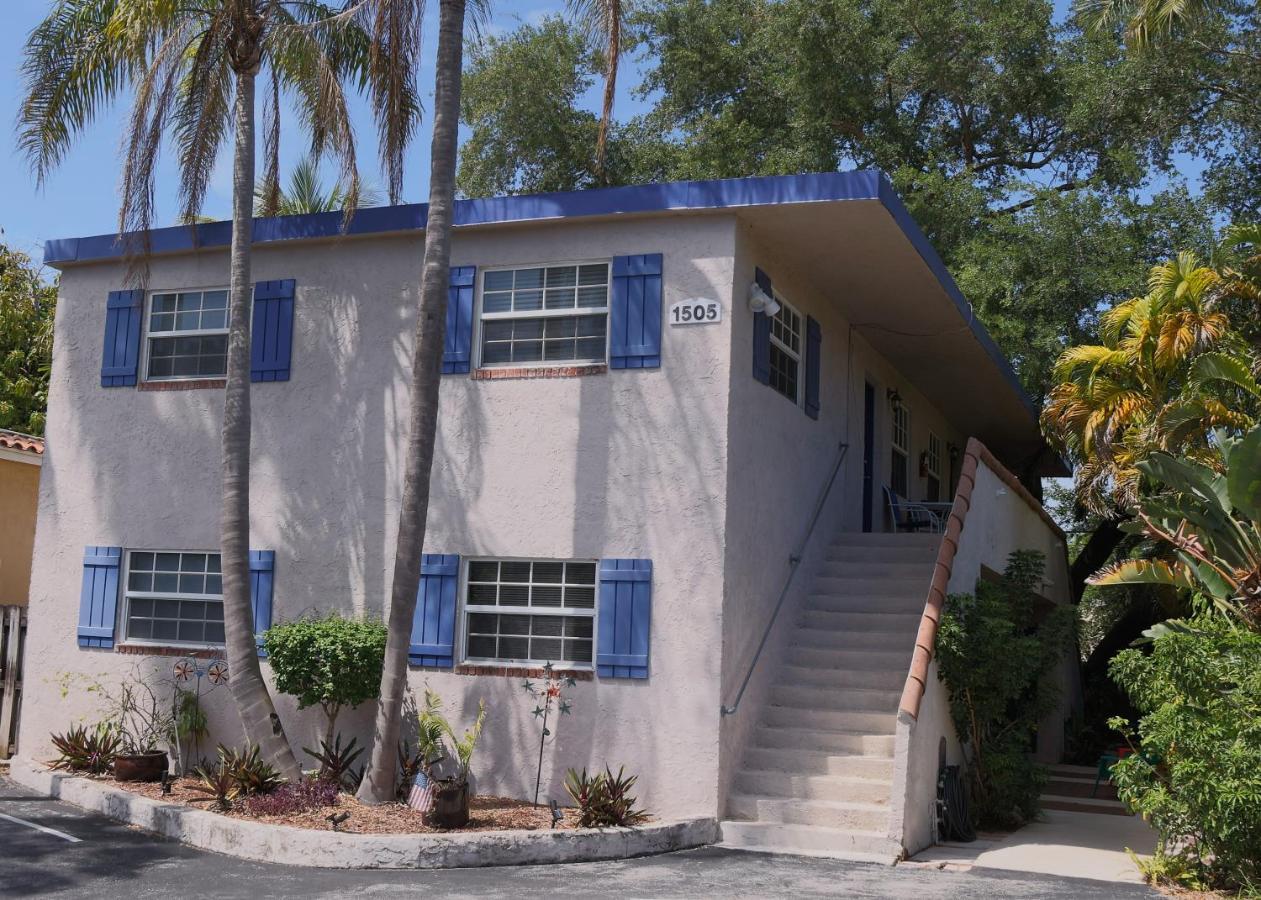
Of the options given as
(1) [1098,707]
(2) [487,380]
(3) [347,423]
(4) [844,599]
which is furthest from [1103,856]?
(1) [1098,707]

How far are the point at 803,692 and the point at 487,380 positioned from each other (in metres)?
4.21

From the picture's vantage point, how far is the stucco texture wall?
10766 millimetres

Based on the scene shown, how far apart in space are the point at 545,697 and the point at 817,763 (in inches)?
96.8

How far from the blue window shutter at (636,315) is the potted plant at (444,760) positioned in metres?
3.43

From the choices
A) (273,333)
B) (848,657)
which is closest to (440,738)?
(848,657)

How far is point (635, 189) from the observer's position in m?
11.2

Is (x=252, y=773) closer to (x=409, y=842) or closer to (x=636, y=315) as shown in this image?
(x=409, y=842)

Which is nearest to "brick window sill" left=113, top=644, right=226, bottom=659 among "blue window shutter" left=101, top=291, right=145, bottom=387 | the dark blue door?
"blue window shutter" left=101, top=291, right=145, bottom=387

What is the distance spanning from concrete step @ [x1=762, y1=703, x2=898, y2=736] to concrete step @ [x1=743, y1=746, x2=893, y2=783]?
35cm

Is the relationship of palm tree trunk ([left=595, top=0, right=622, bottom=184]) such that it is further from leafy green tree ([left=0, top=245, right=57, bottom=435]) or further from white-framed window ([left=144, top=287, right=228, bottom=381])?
leafy green tree ([left=0, top=245, right=57, bottom=435])

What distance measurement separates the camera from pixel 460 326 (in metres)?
11.9

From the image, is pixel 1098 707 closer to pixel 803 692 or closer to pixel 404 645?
pixel 803 692

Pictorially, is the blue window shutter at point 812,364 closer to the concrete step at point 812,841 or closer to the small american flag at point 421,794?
the concrete step at point 812,841

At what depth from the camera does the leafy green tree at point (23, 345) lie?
23.8 metres
